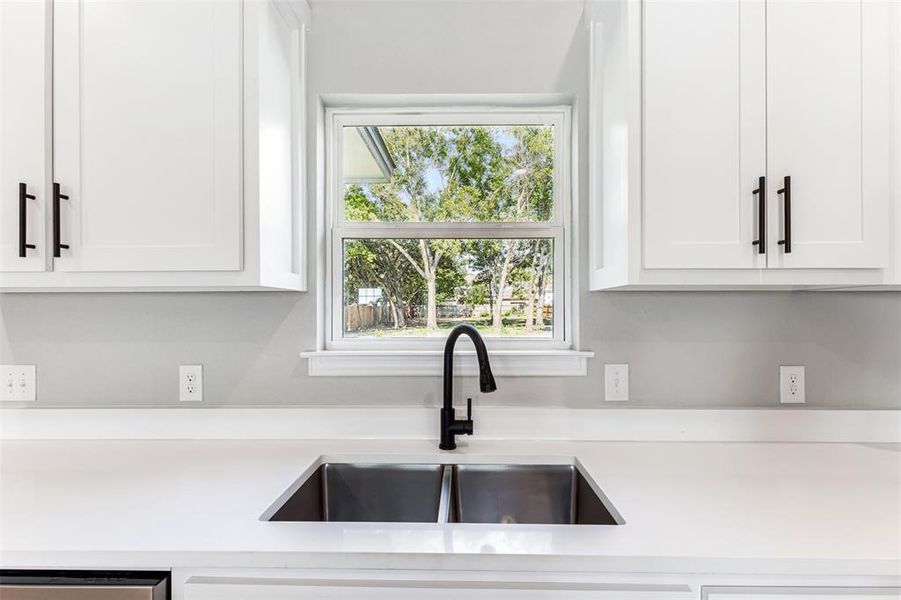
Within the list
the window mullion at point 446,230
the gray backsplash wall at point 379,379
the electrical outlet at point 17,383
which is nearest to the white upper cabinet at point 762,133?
the gray backsplash wall at point 379,379

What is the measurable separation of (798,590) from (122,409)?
6.05ft

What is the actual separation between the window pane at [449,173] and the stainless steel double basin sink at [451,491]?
32.7 inches

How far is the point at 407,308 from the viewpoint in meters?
1.73

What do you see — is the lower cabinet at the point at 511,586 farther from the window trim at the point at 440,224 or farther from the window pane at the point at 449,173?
the window pane at the point at 449,173

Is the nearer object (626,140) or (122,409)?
(626,140)

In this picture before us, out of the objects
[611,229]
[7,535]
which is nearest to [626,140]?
[611,229]

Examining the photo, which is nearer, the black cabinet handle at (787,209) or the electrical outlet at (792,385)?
the black cabinet handle at (787,209)

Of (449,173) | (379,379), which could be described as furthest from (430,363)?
(449,173)

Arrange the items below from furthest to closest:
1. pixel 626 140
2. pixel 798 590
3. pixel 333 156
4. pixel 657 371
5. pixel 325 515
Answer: pixel 333 156 → pixel 657 371 → pixel 325 515 → pixel 626 140 → pixel 798 590

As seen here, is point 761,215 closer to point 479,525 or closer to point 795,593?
point 795,593

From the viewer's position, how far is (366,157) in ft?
5.72

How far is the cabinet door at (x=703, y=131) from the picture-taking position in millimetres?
1233

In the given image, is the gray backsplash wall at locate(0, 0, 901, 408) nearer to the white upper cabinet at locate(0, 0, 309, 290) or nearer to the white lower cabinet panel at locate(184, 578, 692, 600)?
the white upper cabinet at locate(0, 0, 309, 290)

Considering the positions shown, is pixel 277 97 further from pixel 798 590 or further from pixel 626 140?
pixel 798 590
